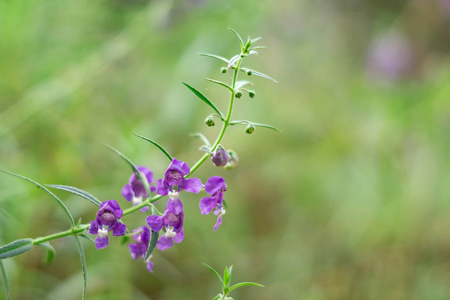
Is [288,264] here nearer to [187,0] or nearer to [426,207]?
[426,207]

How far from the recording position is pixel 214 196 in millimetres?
858

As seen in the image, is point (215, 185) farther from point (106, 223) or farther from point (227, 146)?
point (227, 146)

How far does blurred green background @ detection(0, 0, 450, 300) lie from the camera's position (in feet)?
6.44

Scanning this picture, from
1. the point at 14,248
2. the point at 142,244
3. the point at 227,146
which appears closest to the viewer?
the point at 14,248

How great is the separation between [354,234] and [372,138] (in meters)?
0.60

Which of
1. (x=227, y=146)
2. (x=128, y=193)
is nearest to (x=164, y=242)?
(x=128, y=193)

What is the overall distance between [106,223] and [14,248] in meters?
0.14

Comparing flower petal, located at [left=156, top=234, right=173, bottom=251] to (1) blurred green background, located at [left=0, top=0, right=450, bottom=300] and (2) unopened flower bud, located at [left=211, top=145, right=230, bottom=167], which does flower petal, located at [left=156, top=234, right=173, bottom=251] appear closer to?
(2) unopened flower bud, located at [left=211, top=145, right=230, bottom=167]

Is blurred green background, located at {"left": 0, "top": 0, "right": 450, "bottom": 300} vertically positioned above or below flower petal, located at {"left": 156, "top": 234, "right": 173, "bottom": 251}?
above

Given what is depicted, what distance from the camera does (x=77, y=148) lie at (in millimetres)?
1971

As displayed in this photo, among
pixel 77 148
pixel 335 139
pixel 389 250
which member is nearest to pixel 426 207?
pixel 389 250

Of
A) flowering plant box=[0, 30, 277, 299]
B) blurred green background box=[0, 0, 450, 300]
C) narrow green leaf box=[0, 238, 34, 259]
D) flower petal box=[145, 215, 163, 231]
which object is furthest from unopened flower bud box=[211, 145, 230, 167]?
blurred green background box=[0, 0, 450, 300]

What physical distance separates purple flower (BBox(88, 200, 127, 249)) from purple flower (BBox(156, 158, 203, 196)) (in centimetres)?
7

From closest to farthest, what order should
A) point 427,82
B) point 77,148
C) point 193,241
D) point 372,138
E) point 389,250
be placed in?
point 77,148
point 193,241
point 389,250
point 372,138
point 427,82
